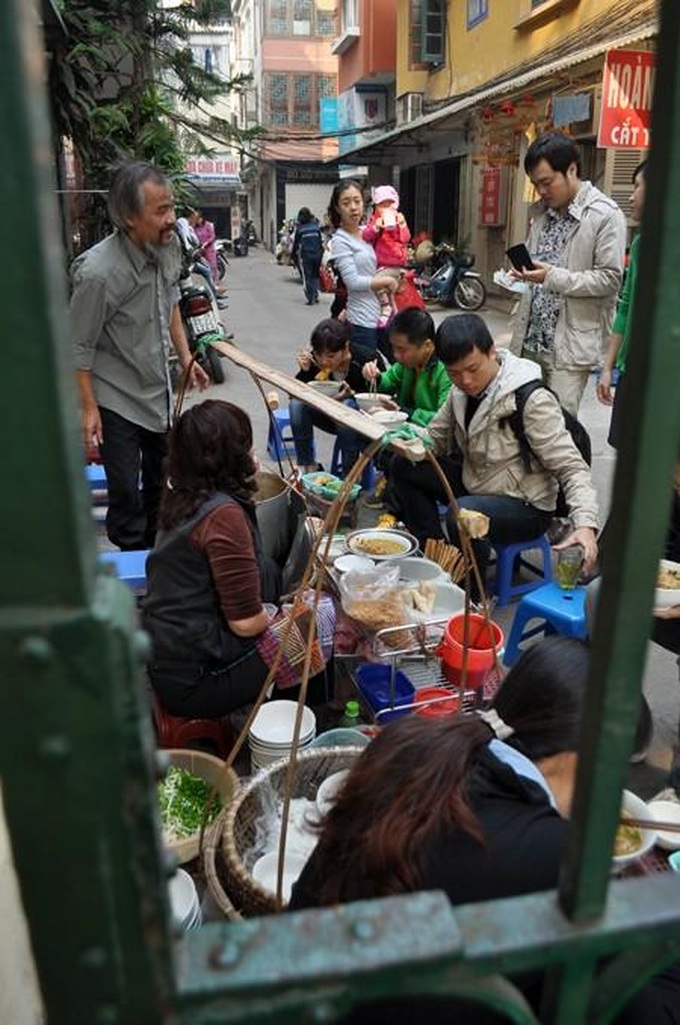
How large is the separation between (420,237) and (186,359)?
45.2 feet

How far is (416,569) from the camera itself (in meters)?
3.04

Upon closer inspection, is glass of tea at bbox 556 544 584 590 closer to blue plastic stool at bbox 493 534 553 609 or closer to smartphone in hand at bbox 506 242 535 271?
blue plastic stool at bbox 493 534 553 609

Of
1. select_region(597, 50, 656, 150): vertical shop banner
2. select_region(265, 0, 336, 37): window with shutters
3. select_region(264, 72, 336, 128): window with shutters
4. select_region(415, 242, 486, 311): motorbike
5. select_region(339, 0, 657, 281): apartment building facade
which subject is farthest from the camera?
select_region(264, 72, 336, 128): window with shutters

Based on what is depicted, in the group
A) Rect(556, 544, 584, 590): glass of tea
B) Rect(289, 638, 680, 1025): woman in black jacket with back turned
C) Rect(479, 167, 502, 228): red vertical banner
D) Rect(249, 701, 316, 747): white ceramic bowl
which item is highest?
Rect(479, 167, 502, 228): red vertical banner

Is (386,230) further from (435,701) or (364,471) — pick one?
(435,701)

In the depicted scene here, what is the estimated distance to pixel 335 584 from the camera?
114 inches

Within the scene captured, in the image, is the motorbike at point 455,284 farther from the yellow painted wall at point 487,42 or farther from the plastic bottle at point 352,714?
the plastic bottle at point 352,714

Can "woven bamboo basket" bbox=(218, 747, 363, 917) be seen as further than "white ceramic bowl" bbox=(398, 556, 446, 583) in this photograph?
No

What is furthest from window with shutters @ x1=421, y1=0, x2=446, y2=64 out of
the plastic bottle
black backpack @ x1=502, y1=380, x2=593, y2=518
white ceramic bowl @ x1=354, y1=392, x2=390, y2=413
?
the plastic bottle

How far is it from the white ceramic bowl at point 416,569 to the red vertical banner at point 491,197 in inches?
466

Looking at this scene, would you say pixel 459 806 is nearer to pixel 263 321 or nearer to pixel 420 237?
pixel 263 321

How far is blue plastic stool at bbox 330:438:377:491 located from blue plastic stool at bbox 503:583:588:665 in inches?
75.1

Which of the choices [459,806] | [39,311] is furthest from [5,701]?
[459,806]

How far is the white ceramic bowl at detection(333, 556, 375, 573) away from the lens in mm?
2908
